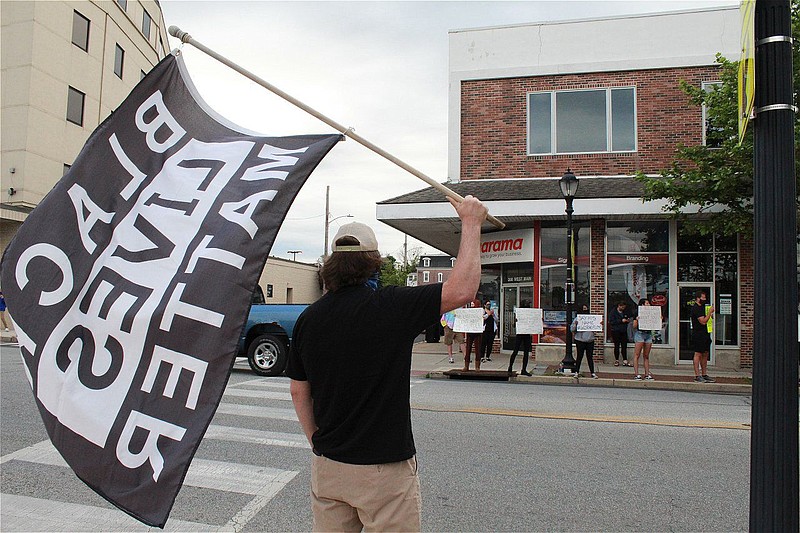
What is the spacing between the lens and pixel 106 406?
7.71ft

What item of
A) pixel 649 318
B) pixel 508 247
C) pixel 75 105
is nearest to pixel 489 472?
pixel 649 318

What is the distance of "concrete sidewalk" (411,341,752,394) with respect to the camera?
43.5 feet

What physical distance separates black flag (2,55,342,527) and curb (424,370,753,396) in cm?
1181

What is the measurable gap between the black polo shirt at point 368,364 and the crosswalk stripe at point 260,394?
7.46 metres

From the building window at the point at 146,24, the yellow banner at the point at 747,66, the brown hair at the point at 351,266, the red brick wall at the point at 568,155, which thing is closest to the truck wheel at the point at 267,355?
the red brick wall at the point at 568,155

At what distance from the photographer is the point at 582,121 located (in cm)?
1820

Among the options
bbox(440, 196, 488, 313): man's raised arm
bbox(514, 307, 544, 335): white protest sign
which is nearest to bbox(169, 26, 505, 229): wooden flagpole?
bbox(440, 196, 488, 313): man's raised arm

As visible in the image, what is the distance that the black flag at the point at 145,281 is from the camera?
7.44ft

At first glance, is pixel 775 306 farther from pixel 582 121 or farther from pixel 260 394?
pixel 582 121

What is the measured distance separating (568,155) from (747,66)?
628 inches

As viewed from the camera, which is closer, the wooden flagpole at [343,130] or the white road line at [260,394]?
the wooden flagpole at [343,130]

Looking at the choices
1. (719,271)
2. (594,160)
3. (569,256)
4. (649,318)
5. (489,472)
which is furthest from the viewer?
(594,160)

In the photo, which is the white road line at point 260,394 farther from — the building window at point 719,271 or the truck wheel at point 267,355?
the building window at point 719,271

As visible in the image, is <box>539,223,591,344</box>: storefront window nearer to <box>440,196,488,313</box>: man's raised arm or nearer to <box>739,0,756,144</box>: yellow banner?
<box>739,0,756,144</box>: yellow banner
